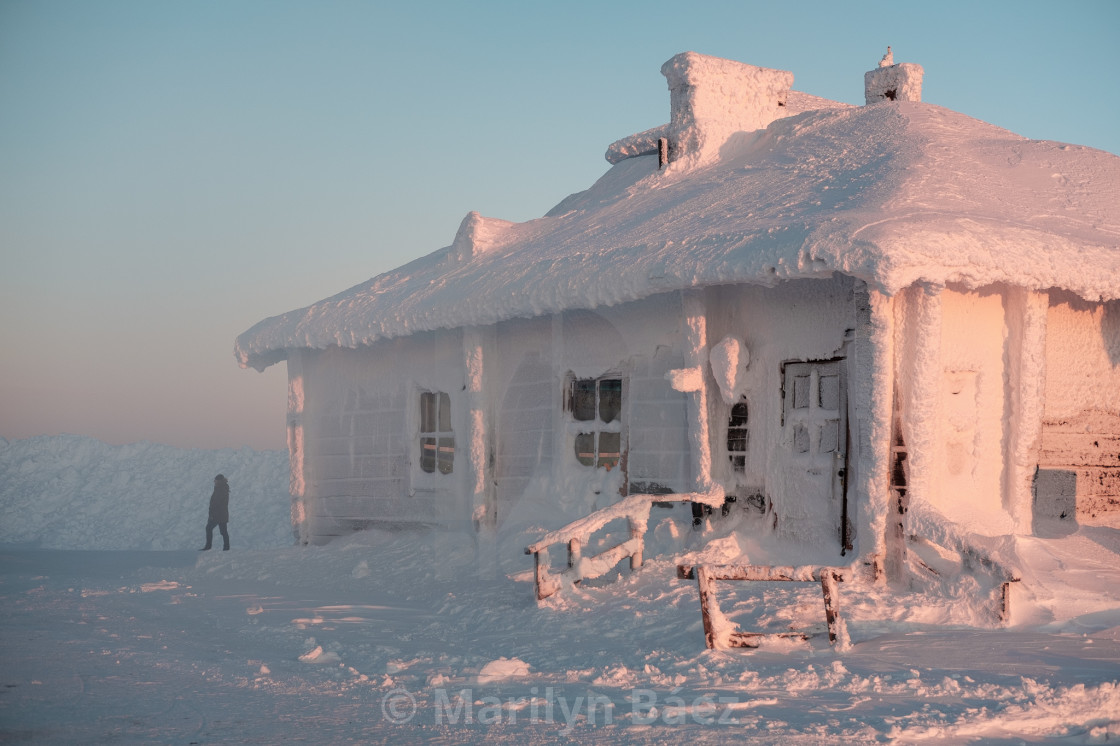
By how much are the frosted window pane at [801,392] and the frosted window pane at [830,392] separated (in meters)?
0.16

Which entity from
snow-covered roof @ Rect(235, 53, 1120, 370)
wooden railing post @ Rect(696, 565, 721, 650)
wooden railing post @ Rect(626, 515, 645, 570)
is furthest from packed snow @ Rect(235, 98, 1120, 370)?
wooden railing post @ Rect(696, 565, 721, 650)

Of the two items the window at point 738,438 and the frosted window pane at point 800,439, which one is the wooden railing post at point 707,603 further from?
the window at point 738,438

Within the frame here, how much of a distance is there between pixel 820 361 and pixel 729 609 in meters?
2.29

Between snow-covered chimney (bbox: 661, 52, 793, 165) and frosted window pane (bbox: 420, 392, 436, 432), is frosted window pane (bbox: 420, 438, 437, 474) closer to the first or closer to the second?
frosted window pane (bbox: 420, 392, 436, 432)

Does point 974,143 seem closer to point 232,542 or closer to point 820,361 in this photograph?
point 820,361

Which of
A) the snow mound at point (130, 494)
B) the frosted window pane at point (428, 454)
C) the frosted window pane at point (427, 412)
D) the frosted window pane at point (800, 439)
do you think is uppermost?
the frosted window pane at point (427, 412)

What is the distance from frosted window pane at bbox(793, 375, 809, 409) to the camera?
27.6 ft

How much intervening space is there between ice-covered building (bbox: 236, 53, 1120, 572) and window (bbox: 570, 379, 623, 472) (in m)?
0.02

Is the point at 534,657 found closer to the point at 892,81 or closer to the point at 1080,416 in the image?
the point at 1080,416

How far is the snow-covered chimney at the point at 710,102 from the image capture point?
38.9ft

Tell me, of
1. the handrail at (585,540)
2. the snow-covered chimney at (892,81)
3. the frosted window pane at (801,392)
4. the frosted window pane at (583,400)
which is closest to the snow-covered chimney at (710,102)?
the snow-covered chimney at (892,81)

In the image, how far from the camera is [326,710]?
4953 mm

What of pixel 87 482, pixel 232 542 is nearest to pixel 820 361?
pixel 232 542

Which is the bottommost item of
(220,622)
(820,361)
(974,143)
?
(220,622)
